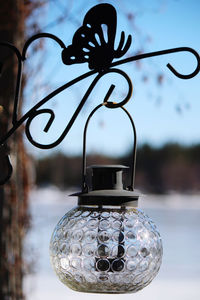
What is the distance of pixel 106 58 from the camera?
0.95m

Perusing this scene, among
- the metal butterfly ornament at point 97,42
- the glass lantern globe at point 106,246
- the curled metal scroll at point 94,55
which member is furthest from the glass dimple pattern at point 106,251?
the metal butterfly ornament at point 97,42

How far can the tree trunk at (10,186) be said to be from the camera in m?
2.36

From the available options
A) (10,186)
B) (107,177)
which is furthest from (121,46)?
(10,186)

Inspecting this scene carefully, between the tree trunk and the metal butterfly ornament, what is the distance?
1.38m

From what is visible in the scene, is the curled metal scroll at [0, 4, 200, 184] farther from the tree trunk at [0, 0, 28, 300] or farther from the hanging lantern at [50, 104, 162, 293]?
the tree trunk at [0, 0, 28, 300]

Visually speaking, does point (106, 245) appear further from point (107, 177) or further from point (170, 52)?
point (170, 52)

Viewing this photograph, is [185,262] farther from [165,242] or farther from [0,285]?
[0,285]

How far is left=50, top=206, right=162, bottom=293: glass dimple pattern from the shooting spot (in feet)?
2.83

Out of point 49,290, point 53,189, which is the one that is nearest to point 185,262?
Result: point 49,290

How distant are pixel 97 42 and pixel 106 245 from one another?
15.1 inches

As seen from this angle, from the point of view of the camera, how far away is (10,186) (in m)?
2.39

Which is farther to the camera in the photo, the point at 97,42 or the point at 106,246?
the point at 97,42

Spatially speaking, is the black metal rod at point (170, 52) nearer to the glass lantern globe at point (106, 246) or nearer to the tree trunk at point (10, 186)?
the glass lantern globe at point (106, 246)

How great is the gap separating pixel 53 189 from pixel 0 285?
2372 centimetres
